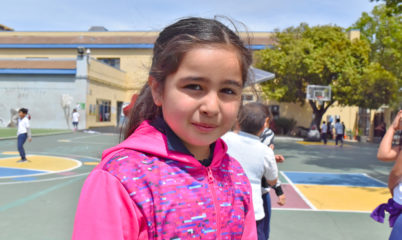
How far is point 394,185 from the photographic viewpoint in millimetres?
2662

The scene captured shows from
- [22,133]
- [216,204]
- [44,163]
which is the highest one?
[216,204]

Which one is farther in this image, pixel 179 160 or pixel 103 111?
pixel 103 111

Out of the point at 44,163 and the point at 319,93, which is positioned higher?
the point at 319,93

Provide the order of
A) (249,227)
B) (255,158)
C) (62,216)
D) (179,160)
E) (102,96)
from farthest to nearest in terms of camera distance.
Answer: (102,96) → (62,216) → (255,158) → (249,227) → (179,160)

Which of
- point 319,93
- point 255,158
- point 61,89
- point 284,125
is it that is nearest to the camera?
point 255,158

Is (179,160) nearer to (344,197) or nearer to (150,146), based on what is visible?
(150,146)

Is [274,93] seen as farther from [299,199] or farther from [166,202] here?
[166,202]

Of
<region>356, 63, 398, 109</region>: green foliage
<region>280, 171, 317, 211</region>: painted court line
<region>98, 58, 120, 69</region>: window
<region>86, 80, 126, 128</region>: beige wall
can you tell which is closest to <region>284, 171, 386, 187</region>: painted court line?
<region>280, 171, 317, 211</region>: painted court line

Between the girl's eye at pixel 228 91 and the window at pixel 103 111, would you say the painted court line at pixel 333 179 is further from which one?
the window at pixel 103 111

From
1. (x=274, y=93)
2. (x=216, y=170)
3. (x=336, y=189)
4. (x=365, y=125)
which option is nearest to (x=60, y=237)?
(x=216, y=170)

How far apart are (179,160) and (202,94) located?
10.1 inches

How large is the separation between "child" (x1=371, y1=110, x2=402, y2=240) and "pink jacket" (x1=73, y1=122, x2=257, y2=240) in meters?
1.55

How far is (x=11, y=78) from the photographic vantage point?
2659 centimetres

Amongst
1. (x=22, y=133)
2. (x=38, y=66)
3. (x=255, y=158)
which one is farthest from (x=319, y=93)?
(x=255, y=158)
